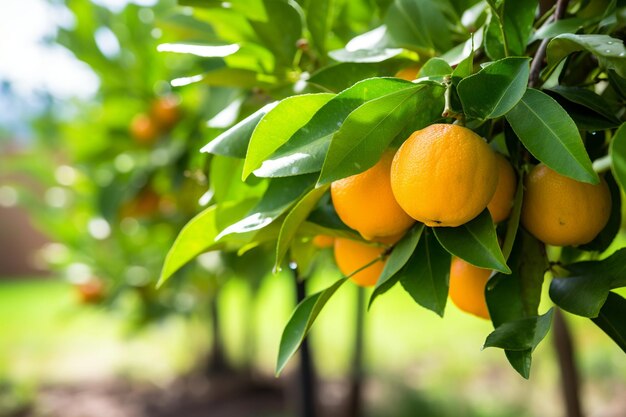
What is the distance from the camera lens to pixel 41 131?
1.53m

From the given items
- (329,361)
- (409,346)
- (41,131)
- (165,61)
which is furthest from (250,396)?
(165,61)

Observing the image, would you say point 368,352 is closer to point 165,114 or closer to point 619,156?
point 165,114

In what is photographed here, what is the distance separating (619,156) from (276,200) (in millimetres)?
213

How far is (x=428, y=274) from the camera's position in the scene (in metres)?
0.41

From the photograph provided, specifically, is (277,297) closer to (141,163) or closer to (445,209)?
(141,163)

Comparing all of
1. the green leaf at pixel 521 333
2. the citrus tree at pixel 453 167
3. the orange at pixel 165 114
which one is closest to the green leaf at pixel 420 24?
the citrus tree at pixel 453 167

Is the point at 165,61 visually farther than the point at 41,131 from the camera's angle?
No

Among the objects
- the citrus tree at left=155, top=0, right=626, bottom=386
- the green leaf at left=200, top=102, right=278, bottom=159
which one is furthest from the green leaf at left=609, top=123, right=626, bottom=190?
the green leaf at left=200, top=102, right=278, bottom=159

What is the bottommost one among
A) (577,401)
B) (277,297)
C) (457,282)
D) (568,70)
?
(277,297)

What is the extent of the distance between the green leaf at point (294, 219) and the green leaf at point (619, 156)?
166 millimetres

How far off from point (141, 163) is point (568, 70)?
82 centimetres

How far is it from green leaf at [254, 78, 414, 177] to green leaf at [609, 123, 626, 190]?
Answer: 0.36 feet

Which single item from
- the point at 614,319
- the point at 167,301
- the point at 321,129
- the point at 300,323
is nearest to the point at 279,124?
the point at 321,129

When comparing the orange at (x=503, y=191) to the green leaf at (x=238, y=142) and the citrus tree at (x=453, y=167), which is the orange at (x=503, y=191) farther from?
the green leaf at (x=238, y=142)
